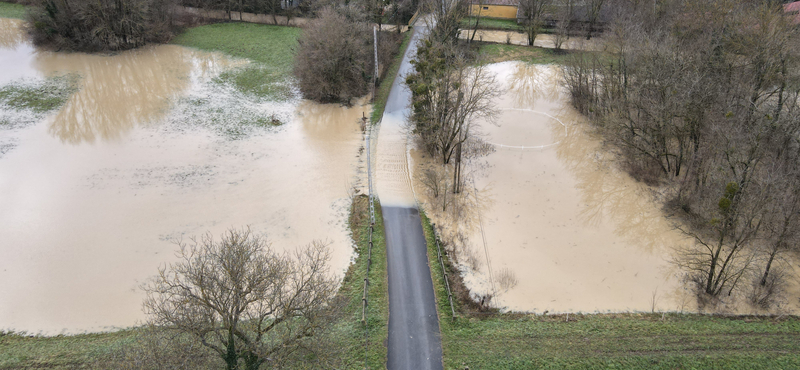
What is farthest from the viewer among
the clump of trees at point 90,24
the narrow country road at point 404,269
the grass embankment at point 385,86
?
the clump of trees at point 90,24

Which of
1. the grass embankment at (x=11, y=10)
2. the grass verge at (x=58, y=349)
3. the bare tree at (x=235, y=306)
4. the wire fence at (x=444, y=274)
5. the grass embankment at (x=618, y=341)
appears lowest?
the grass verge at (x=58, y=349)

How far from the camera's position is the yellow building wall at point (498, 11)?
6669cm

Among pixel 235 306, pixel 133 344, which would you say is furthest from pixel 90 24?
pixel 235 306

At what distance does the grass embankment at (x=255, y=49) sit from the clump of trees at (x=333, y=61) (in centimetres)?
325

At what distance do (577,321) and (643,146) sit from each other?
19108mm

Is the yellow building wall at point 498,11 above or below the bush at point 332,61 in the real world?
above

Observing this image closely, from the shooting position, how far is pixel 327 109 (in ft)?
144

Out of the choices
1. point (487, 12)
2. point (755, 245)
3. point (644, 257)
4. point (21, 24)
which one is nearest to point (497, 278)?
point (644, 257)

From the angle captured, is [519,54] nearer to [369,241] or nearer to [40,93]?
[369,241]

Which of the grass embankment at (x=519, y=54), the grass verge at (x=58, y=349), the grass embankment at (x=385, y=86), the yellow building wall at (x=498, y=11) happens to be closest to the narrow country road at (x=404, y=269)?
the grass embankment at (x=385, y=86)

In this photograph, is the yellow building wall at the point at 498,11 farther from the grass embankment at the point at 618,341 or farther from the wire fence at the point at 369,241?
the grass embankment at the point at 618,341

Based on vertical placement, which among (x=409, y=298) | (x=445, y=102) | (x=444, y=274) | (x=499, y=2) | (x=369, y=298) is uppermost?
(x=499, y=2)

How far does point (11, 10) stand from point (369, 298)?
223 feet

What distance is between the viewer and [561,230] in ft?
96.1
